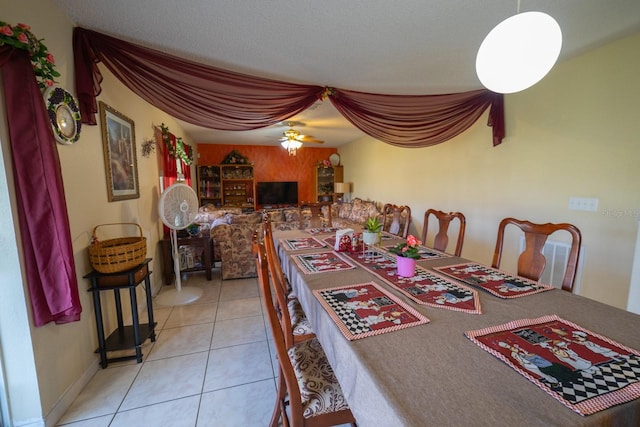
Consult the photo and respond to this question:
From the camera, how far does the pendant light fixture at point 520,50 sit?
1016 millimetres

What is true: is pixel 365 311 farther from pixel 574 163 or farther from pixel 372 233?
pixel 574 163

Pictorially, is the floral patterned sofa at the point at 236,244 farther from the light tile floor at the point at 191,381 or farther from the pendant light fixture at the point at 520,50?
the pendant light fixture at the point at 520,50

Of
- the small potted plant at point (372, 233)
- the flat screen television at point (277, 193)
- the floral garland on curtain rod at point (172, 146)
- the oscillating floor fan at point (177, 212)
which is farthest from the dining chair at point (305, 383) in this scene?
the flat screen television at point (277, 193)

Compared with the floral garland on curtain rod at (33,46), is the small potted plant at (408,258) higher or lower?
lower

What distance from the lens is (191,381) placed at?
1.73 metres

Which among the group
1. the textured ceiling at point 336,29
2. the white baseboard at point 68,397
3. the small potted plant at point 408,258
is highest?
the textured ceiling at point 336,29

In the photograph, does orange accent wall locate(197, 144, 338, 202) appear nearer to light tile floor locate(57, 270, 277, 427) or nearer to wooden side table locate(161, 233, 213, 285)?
wooden side table locate(161, 233, 213, 285)

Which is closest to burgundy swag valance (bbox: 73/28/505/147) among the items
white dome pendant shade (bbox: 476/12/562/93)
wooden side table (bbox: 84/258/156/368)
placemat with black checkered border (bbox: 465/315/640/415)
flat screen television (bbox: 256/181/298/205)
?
wooden side table (bbox: 84/258/156/368)

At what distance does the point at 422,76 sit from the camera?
7.90ft

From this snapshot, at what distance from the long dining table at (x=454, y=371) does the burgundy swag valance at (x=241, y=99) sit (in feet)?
5.67

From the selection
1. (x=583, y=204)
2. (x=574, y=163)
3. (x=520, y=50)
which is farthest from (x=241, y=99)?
(x=583, y=204)

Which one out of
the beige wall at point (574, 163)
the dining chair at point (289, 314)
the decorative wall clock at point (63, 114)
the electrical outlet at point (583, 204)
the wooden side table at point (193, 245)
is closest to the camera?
the dining chair at point (289, 314)

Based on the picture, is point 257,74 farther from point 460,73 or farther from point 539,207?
point 539,207

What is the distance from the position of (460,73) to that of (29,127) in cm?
297
